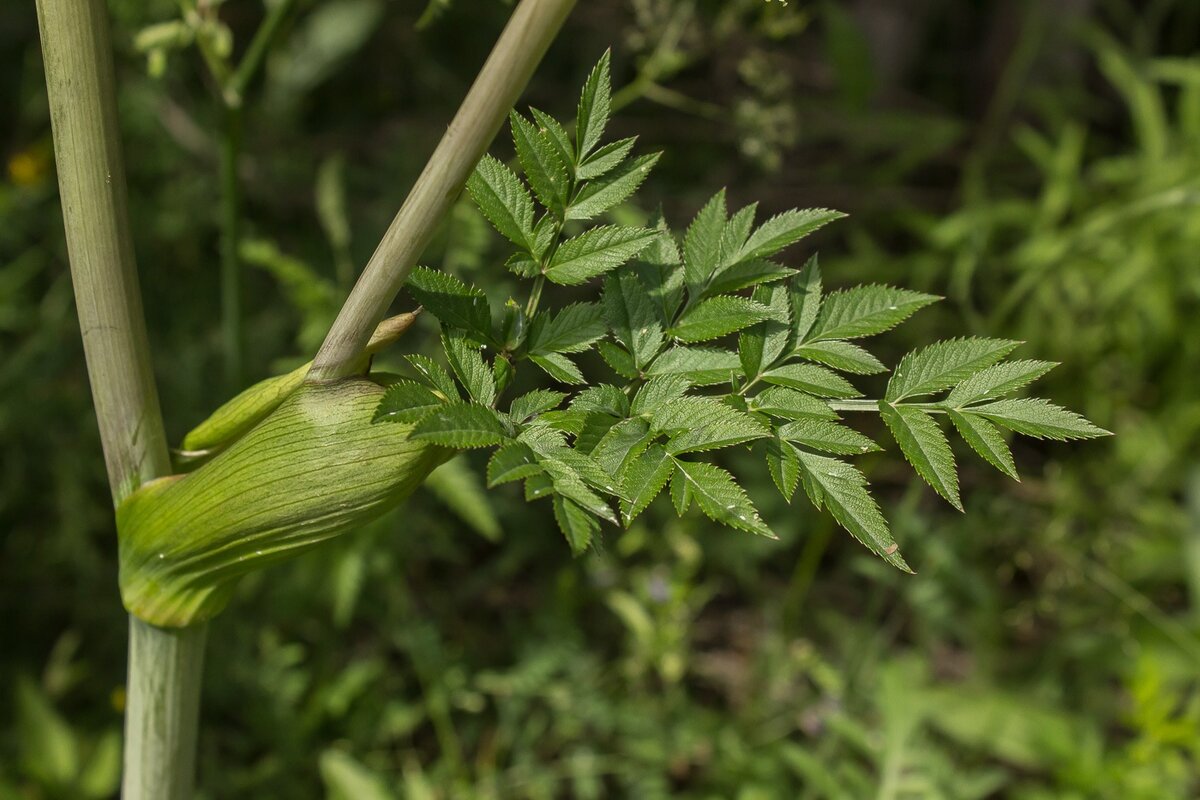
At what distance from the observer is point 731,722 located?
2.46m

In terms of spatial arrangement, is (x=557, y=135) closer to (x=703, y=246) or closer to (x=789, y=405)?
(x=703, y=246)

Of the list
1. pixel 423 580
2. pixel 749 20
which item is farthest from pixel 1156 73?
pixel 423 580

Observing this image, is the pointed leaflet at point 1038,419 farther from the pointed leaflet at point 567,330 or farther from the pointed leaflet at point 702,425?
the pointed leaflet at point 567,330

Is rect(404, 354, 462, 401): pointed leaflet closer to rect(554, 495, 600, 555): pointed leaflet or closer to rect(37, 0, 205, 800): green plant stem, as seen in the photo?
rect(554, 495, 600, 555): pointed leaflet

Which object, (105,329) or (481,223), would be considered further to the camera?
(481,223)

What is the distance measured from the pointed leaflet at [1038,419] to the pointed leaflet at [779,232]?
21cm

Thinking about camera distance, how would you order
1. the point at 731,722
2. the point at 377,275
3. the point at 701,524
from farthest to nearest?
the point at 701,524
the point at 731,722
the point at 377,275

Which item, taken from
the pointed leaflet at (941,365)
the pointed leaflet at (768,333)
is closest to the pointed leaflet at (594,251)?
the pointed leaflet at (768,333)

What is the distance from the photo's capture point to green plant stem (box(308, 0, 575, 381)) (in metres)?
0.67

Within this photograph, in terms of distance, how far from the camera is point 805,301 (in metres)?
0.94

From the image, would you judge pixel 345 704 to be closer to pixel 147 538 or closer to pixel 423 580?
pixel 423 580

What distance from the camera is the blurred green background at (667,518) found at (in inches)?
84.0

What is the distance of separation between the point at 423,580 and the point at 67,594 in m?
0.84

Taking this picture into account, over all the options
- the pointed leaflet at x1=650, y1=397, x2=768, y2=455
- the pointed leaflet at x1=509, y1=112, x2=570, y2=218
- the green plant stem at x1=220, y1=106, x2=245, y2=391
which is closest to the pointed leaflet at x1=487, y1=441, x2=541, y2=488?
the pointed leaflet at x1=650, y1=397, x2=768, y2=455
